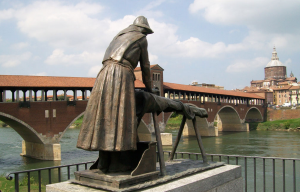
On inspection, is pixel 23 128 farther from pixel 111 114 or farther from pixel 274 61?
pixel 274 61

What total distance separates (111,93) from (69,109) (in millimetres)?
18573

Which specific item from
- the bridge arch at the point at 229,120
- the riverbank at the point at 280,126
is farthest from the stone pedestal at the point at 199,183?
the riverbank at the point at 280,126

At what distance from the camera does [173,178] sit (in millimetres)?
3562

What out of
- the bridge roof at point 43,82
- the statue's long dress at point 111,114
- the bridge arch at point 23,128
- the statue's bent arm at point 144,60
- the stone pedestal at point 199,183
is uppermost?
the bridge roof at point 43,82

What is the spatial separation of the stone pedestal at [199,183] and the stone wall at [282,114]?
4550cm

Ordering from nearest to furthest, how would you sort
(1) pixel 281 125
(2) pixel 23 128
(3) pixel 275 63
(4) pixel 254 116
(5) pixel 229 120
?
(2) pixel 23 128 < (1) pixel 281 125 < (5) pixel 229 120 < (4) pixel 254 116 < (3) pixel 275 63

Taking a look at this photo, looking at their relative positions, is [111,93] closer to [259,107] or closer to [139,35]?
[139,35]

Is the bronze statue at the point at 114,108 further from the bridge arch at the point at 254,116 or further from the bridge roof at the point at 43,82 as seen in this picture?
the bridge arch at the point at 254,116

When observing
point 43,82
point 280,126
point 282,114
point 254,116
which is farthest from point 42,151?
point 282,114

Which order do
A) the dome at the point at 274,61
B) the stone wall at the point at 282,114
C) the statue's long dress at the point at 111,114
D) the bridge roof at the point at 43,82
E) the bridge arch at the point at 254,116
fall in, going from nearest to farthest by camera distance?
the statue's long dress at the point at 111,114 → the bridge roof at the point at 43,82 → the stone wall at the point at 282,114 → the bridge arch at the point at 254,116 → the dome at the point at 274,61

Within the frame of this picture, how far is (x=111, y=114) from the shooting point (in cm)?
323

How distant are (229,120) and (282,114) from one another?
10.1 meters

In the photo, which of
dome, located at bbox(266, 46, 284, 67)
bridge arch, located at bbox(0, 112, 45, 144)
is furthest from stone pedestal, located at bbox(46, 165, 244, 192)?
dome, located at bbox(266, 46, 284, 67)

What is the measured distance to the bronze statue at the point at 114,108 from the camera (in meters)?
3.19
